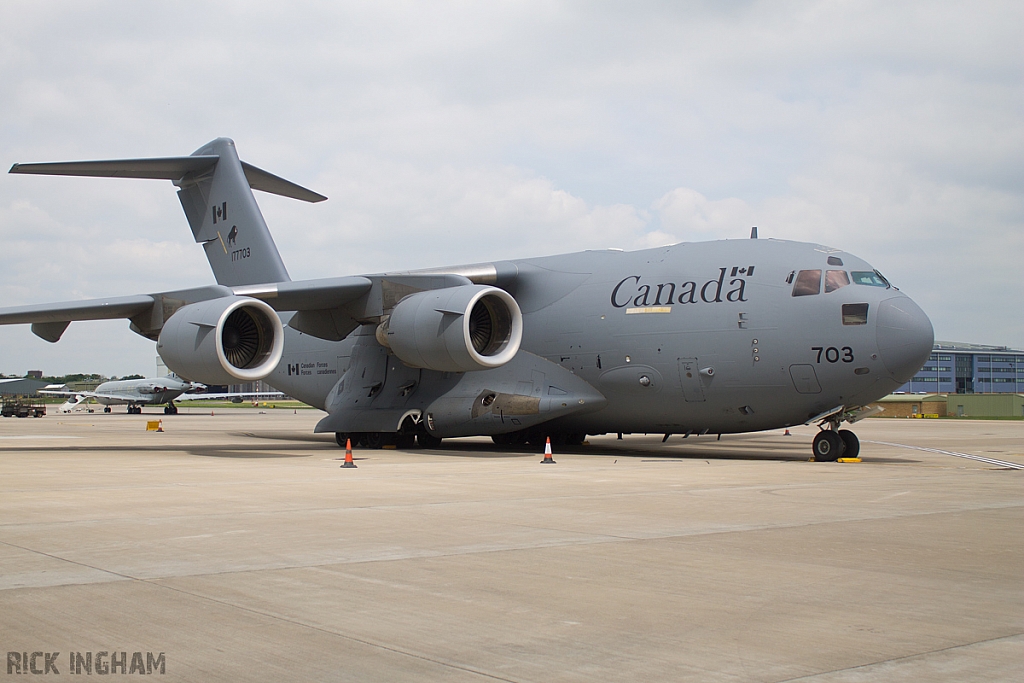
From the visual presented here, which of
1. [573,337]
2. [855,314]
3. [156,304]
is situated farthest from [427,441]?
[855,314]

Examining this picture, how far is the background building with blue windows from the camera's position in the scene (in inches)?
4333

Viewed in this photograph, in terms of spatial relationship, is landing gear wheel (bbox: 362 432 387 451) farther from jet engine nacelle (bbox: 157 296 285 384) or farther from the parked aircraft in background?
the parked aircraft in background

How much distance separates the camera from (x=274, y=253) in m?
21.6

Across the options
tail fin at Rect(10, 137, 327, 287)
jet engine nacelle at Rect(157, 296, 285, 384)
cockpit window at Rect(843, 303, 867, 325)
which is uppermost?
tail fin at Rect(10, 137, 327, 287)

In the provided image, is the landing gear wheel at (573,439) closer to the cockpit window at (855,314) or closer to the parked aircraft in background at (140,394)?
the cockpit window at (855,314)

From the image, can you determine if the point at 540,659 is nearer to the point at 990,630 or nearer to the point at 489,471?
the point at 990,630

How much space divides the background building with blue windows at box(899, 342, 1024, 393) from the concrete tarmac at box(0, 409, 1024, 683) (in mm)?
107945

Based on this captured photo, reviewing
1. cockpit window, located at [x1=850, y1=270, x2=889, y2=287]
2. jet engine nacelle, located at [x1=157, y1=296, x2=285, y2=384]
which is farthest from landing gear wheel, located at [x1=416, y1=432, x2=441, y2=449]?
cockpit window, located at [x1=850, y1=270, x2=889, y2=287]

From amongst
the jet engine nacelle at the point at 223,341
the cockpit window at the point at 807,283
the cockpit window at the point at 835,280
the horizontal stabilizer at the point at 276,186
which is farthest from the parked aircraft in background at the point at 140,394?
the cockpit window at the point at 835,280

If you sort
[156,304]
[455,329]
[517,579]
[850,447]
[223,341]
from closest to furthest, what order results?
[517,579]
[850,447]
[455,329]
[223,341]
[156,304]

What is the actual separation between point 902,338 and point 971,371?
108266mm

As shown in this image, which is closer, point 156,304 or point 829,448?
point 829,448

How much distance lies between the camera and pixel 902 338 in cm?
1449

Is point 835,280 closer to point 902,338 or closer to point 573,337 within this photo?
point 902,338
